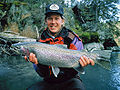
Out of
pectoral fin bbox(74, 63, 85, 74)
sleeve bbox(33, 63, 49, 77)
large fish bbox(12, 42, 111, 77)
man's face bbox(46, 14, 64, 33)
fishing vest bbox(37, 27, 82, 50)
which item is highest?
man's face bbox(46, 14, 64, 33)

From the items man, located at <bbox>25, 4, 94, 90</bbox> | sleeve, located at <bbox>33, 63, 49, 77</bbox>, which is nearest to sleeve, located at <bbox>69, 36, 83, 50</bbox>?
man, located at <bbox>25, 4, 94, 90</bbox>

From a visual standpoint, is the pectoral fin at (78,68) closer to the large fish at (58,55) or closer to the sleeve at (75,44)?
the large fish at (58,55)

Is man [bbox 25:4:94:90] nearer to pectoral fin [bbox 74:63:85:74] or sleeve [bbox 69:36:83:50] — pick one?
sleeve [bbox 69:36:83:50]

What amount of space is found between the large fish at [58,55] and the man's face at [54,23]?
864 mm

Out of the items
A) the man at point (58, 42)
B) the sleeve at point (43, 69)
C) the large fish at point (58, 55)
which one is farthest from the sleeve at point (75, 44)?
the sleeve at point (43, 69)

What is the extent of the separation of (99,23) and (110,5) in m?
5.49

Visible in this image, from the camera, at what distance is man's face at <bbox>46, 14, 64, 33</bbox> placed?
3025 millimetres

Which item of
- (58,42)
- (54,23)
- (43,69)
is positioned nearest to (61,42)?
(58,42)

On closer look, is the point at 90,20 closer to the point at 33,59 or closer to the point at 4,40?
the point at 4,40

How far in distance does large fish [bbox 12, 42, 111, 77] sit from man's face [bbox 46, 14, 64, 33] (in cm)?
86

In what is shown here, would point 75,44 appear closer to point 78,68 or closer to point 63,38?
point 63,38

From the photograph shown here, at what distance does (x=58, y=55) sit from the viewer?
2.31m

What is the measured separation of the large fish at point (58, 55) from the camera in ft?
7.57

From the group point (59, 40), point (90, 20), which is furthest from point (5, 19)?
point (90, 20)
